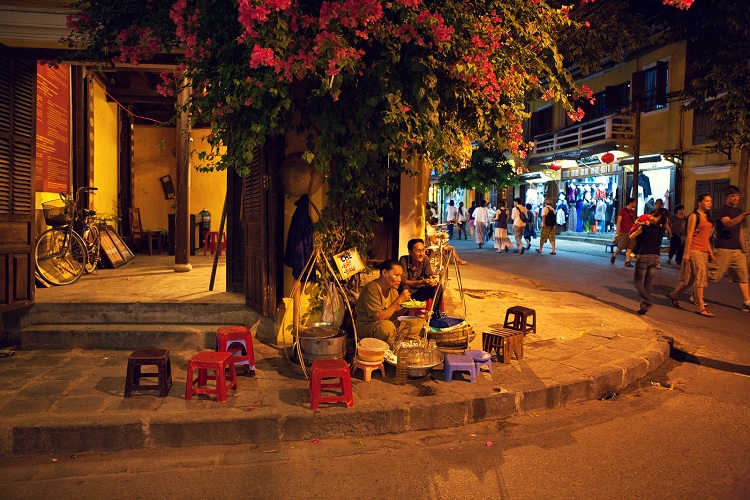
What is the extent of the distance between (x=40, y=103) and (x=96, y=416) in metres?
7.50

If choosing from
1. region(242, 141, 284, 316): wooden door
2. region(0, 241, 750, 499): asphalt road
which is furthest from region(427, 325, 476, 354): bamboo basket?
region(242, 141, 284, 316): wooden door

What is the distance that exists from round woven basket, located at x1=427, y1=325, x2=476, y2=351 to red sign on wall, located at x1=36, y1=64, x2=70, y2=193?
7364mm

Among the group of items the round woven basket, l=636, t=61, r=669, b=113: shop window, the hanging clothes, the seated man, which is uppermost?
l=636, t=61, r=669, b=113: shop window

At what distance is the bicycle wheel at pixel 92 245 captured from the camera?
402 inches

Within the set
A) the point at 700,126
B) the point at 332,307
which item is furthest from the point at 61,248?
the point at 700,126

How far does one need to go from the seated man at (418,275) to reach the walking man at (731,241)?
5.19 metres

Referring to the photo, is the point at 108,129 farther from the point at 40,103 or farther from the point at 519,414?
the point at 519,414

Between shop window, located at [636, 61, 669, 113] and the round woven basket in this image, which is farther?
shop window, located at [636, 61, 669, 113]

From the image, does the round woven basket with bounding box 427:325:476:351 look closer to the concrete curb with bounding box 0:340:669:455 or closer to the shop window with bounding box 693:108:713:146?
the concrete curb with bounding box 0:340:669:455

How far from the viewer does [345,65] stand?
5.25 metres

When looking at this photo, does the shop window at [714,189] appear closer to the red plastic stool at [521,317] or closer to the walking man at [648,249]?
the walking man at [648,249]

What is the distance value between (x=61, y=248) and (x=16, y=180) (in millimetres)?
2148

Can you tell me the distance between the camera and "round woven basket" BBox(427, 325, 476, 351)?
676 centimetres

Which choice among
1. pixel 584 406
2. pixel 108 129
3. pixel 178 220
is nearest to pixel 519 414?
pixel 584 406
